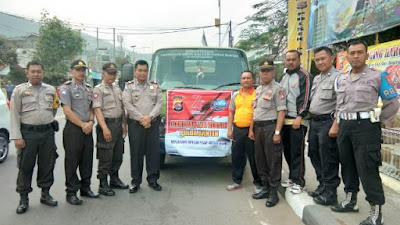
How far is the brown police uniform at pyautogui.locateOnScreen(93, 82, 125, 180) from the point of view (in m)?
4.66

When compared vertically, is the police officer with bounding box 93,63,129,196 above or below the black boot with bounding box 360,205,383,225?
above

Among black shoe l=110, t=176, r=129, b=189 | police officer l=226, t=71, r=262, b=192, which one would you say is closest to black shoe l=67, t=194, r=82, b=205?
black shoe l=110, t=176, r=129, b=189

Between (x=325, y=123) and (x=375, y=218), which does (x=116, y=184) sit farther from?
(x=375, y=218)

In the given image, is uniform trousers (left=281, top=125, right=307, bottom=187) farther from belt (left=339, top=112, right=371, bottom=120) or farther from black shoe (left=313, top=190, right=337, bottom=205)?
belt (left=339, top=112, right=371, bottom=120)

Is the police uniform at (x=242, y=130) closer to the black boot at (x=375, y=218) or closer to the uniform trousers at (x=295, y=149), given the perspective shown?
the uniform trousers at (x=295, y=149)

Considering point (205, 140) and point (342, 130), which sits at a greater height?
point (342, 130)

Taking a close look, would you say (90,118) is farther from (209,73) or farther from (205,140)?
(209,73)

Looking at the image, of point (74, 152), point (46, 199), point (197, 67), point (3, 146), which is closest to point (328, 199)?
point (74, 152)

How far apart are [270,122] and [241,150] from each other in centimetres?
68

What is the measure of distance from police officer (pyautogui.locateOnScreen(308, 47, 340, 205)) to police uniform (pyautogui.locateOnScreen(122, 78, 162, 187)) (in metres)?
2.10

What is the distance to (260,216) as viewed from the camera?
13.3 ft

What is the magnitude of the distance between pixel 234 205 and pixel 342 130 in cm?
168

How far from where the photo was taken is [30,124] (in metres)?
4.14

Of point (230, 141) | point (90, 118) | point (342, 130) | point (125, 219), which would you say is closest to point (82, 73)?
point (90, 118)
